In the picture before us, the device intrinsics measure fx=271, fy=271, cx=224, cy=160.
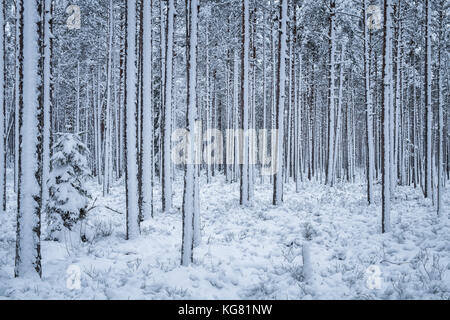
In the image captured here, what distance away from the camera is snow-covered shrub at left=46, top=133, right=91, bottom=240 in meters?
6.62

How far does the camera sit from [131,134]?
23.6ft

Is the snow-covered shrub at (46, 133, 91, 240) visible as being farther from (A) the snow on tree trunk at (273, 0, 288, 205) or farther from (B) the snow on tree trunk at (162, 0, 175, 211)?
(A) the snow on tree trunk at (273, 0, 288, 205)

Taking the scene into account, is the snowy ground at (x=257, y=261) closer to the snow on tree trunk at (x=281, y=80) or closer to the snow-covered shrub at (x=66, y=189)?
the snow-covered shrub at (x=66, y=189)

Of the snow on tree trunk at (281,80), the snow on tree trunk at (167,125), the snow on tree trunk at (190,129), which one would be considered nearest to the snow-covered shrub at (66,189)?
the snow on tree trunk at (190,129)

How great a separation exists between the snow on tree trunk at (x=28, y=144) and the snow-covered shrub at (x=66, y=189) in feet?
6.85

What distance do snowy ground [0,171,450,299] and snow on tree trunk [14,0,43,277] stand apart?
0.51 metres

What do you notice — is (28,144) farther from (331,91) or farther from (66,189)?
(331,91)

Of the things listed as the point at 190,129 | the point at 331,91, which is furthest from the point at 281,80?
the point at 190,129

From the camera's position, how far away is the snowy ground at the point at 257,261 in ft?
15.0

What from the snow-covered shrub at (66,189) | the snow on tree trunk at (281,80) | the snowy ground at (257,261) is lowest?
the snowy ground at (257,261)

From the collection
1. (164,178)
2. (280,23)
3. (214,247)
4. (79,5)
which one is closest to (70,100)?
(79,5)

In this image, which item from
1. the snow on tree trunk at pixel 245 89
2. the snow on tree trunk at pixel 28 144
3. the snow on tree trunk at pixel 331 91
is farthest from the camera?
the snow on tree trunk at pixel 331 91
